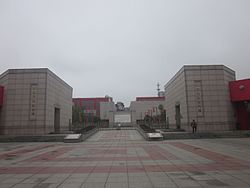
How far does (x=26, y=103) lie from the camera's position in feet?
89.0

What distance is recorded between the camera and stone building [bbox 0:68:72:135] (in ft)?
87.5

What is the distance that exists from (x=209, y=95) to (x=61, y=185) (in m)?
25.0

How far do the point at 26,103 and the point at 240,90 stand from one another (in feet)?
84.5

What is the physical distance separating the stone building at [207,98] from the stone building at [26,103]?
17176 millimetres

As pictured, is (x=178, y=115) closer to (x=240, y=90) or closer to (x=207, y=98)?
(x=207, y=98)

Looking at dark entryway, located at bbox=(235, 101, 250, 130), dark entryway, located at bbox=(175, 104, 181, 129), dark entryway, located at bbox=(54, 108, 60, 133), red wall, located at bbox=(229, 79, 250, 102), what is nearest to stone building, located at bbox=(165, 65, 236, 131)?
red wall, located at bbox=(229, 79, 250, 102)

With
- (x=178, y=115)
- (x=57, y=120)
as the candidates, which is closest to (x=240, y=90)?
(x=178, y=115)

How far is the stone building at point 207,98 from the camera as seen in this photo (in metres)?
27.6

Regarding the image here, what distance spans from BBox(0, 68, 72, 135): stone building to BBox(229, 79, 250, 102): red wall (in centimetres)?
2301

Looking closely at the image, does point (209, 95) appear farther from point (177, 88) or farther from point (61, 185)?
point (61, 185)

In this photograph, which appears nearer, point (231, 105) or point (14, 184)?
point (14, 184)

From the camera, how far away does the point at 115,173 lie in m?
7.94

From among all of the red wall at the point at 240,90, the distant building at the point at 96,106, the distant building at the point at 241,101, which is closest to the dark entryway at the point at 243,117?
the distant building at the point at 241,101

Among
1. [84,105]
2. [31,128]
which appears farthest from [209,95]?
[84,105]
